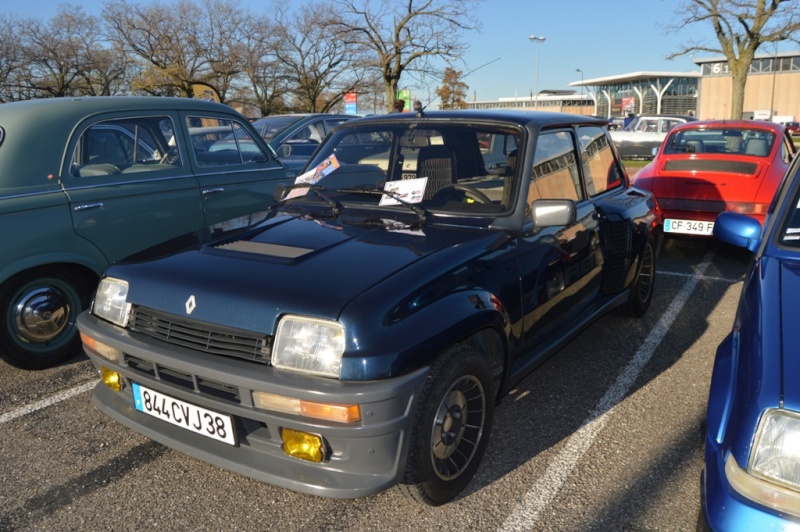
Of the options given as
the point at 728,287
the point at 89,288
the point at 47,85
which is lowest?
the point at 728,287

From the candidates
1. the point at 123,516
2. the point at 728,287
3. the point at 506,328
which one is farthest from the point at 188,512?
the point at 728,287

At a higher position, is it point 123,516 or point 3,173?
point 3,173

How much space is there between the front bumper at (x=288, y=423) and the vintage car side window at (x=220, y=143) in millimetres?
2968

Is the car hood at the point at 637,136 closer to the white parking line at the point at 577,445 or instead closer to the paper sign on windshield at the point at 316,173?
the white parking line at the point at 577,445

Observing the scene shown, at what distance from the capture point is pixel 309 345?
7.47ft

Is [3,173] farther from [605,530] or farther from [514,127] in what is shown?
[605,530]

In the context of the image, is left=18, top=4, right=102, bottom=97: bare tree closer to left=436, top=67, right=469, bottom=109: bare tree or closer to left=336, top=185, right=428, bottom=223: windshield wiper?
left=436, top=67, right=469, bottom=109: bare tree

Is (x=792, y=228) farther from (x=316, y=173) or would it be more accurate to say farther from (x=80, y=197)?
(x=80, y=197)

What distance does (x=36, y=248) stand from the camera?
155 inches

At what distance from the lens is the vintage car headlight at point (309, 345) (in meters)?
2.24

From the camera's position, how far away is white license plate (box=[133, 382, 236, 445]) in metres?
2.40

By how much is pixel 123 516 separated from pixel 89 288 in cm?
225

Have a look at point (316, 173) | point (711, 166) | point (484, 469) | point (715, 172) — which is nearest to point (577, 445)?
point (484, 469)

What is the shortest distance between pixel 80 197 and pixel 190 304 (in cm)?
226
